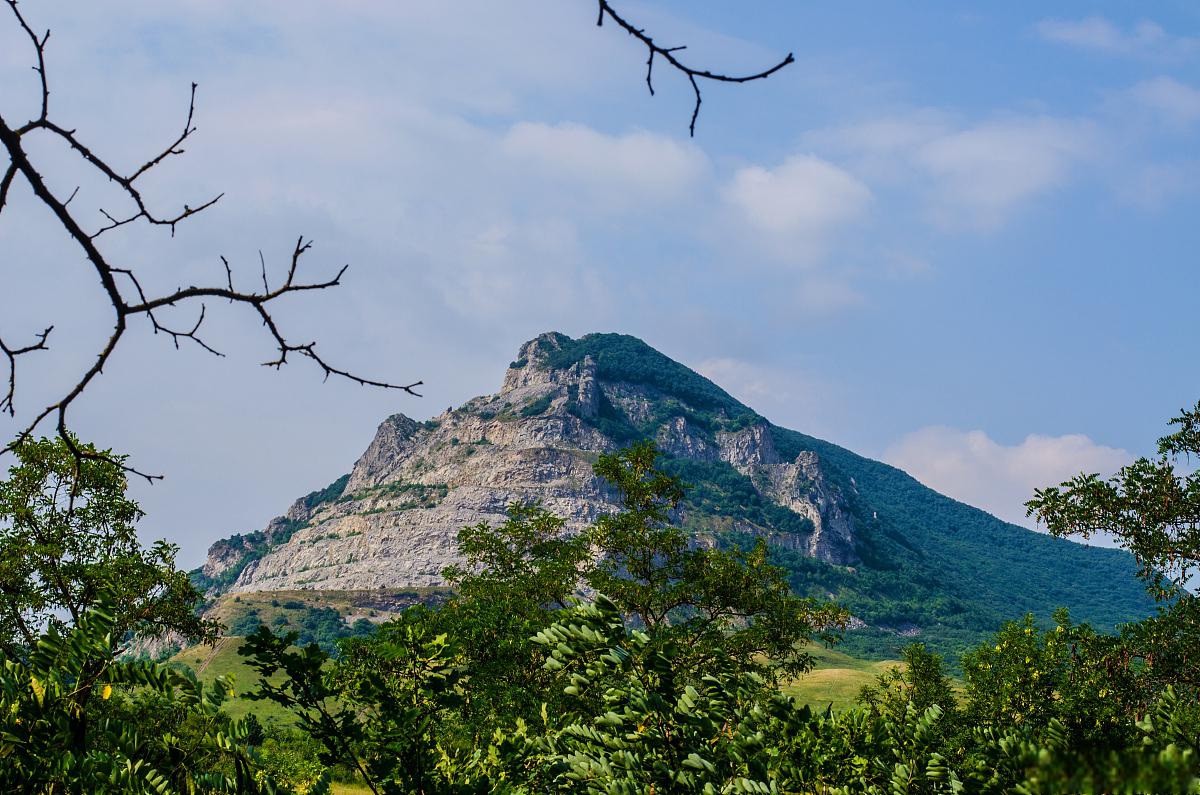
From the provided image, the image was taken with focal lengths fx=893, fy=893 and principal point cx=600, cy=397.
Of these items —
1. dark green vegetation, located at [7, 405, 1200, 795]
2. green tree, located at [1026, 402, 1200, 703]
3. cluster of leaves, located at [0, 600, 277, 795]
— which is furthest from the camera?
green tree, located at [1026, 402, 1200, 703]

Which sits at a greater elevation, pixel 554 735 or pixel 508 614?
pixel 508 614

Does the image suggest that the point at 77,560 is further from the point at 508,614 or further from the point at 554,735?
the point at 554,735

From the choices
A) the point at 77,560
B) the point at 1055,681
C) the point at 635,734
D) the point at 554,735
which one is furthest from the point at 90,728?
the point at 1055,681

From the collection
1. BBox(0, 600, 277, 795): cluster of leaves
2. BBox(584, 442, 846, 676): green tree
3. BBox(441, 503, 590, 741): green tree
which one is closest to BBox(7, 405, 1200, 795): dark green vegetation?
BBox(0, 600, 277, 795): cluster of leaves

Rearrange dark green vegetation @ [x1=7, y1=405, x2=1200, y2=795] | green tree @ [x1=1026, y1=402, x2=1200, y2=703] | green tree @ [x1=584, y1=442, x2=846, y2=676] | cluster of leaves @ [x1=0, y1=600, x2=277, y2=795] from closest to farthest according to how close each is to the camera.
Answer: dark green vegetation @ [x1=7, y1=405, x2=1200, y2=795]
cluster of leaves @ [x1=0, y1=600, x2=277, y2=795]
green tree @ [x1=1026, y1=402, x2=1200, y2=703]
green tree @ [x1=584, y1=442, x2=846, y2=676]

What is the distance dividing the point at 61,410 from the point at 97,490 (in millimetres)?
18838

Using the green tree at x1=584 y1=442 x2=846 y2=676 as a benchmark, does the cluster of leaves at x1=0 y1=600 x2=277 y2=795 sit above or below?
below

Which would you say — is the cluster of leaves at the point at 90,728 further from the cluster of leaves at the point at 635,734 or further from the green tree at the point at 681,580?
the green tree at the point at 681,580

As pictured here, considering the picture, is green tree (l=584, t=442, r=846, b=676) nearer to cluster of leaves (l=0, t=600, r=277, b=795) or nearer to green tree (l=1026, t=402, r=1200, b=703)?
green tree (l=1026, t=402, r=1200, b=703)

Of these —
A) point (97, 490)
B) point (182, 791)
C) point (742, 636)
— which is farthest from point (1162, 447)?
point (97, 490)

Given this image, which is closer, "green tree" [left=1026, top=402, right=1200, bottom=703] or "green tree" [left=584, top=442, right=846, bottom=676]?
"green tree" [left=1026, top=402, right=1200, bottom=703]

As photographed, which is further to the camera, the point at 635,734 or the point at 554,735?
the point at 554,735

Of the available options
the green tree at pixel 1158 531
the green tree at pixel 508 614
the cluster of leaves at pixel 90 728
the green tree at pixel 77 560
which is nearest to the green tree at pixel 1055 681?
the green tree at pixel 1158 531

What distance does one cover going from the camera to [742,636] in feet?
70.6
